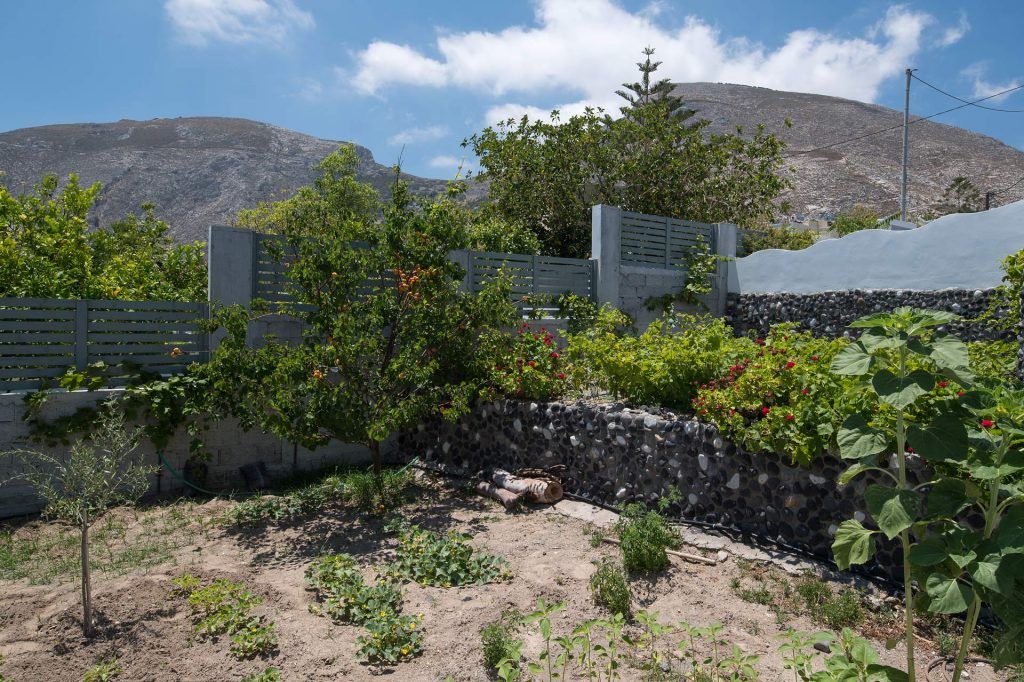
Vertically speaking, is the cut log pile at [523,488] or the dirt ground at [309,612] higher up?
the cut log pile at [523,488]

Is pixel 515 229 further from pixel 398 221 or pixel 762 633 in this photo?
pixel 762 633

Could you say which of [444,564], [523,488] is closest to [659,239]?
[523,488]

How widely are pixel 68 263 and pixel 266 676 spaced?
6.87 meters

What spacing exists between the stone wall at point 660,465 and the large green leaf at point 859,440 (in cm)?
212

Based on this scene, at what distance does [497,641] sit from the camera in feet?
12.7

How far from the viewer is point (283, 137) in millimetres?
79125

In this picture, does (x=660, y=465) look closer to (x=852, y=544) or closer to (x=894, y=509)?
(x=852, y=544)

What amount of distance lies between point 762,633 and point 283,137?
281 feet

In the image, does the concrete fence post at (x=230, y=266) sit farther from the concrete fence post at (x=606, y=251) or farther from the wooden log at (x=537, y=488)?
the concrete fence post at (x=606, y=251)

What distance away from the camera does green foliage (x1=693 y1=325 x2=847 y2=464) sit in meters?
5.01

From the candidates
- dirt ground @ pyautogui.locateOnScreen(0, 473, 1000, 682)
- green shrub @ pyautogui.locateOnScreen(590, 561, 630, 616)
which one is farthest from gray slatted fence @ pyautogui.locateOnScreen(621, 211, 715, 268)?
green shrub @ pyautogui.locateOnScreen(590, 561, 630, 616)

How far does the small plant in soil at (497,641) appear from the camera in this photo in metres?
3.80

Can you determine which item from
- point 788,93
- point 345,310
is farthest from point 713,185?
point 788,93

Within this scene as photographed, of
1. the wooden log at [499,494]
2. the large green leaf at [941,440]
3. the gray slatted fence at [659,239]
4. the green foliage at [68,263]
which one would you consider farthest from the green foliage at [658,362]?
the green foliage at [68,263]
